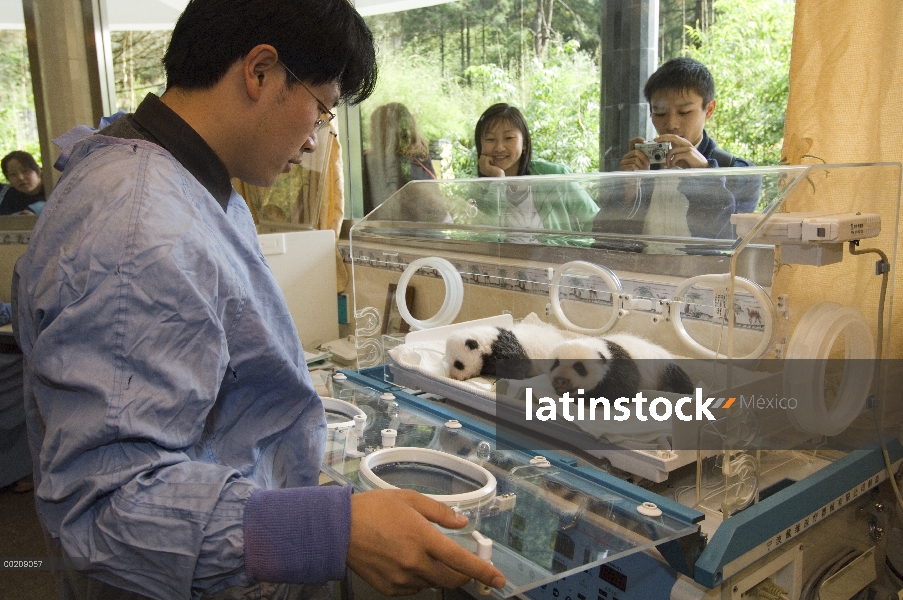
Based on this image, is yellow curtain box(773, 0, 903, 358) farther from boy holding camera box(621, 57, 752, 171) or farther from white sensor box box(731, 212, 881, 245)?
boy holding camera box(621, 57, 752, 171)

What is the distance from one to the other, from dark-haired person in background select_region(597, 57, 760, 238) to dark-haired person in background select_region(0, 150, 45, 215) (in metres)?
3.23

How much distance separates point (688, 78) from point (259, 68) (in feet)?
4.13

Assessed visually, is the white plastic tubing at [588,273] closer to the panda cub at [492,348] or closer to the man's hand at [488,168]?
the panda cub at [492,348]

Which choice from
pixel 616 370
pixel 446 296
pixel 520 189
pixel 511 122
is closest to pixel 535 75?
pixel 511 122

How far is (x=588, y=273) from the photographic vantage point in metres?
1.40

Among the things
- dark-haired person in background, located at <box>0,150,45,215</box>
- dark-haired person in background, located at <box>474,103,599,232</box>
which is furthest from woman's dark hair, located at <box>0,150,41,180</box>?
dark-haired person in background, located at <box>474,103,599,232</box>

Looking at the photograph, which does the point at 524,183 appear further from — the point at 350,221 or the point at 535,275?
the point at 350,221

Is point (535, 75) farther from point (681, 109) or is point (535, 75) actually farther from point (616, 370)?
point (616, 370)

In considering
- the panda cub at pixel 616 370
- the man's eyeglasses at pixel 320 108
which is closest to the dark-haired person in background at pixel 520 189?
the panda cub at pixel 616 370

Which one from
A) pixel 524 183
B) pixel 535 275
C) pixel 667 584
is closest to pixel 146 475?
pixel 667 584

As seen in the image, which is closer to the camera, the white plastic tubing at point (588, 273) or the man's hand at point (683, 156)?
the white plastic tubing at point (588, 273)

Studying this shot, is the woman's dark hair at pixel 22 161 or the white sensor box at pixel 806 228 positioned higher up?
the woman's dark hair at pixel 22 161

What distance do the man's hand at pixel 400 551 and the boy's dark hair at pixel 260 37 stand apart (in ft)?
1.61

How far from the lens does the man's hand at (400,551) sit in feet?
2.09
